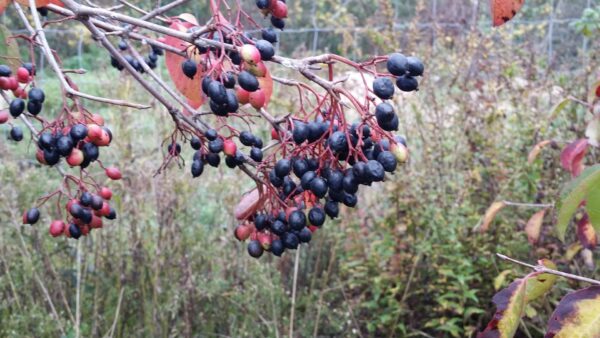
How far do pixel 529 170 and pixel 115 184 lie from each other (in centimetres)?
180

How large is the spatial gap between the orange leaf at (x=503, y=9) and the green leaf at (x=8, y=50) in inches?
31.5

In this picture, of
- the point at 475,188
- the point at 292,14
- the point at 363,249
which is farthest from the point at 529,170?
the point at 292,14

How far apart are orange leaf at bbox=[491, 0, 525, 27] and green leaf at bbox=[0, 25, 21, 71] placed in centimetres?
80

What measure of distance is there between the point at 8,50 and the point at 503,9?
0.84 meters

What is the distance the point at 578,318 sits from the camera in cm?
66

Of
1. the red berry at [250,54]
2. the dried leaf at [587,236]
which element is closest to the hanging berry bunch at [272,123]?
the red berry at [250,54]

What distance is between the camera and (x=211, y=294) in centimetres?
263

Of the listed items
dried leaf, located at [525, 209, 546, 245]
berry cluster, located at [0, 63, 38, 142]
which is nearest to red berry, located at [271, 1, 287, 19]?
berry cluster, located at [0, 63, 38, 142]

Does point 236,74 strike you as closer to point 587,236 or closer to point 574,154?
point 587,236

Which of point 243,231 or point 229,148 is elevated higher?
point 229,148

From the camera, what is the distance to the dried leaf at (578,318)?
2.16 ft

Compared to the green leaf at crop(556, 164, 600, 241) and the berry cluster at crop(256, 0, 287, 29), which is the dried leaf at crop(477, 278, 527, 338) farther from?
the berry cluster at crop(256, 0, 287, 29)

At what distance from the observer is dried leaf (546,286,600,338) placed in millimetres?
657

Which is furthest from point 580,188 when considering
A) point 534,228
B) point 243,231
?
point 534,228
